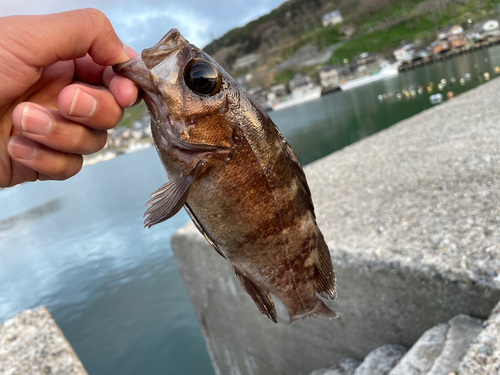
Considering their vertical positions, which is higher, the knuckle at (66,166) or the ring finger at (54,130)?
the ring finger at (54,130)

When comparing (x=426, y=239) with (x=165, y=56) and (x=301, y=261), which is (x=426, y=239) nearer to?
(x=301, y=261)

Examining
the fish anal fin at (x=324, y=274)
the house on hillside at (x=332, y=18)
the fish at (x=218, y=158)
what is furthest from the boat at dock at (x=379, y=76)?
the house on hillside at (x=332, y=18)

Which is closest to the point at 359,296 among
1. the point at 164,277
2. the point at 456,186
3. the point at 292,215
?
the point at 456,186

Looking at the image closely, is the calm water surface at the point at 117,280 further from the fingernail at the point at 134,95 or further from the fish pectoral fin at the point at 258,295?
the fingernail at the point at 134,95

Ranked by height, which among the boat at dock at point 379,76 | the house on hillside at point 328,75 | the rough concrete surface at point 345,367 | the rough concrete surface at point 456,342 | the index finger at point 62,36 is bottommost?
the rough concrete surface at point 345,367

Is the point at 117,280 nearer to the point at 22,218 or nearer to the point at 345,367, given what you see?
the point at 345,367

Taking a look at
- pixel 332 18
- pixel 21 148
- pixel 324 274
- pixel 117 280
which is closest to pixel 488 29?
pixel 332 18
